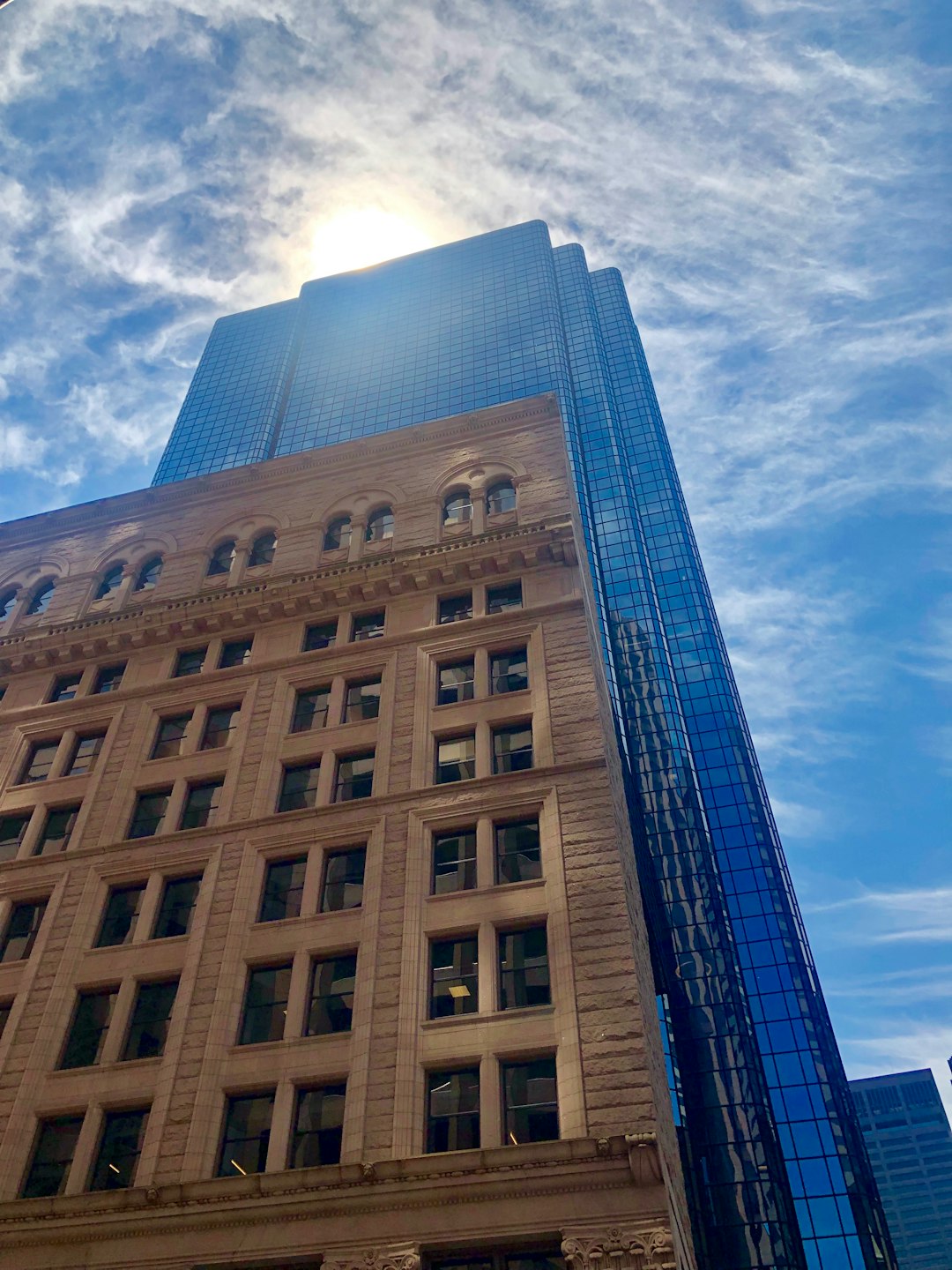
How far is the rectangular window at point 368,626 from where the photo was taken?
40.6 metres

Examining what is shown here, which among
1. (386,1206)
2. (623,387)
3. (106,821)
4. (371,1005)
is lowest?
(386,1206)

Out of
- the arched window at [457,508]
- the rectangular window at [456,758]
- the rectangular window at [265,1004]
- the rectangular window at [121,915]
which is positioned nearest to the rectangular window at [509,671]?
the rectangular window at [456,758]

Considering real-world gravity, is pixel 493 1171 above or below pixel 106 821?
below

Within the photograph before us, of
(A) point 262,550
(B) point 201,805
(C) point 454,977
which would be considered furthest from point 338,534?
(C) point 454,977

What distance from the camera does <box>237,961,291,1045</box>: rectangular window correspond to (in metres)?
28.6

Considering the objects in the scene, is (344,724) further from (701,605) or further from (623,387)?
(623,387)

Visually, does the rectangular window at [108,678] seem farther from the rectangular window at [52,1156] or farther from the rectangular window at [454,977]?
the rectangular window at [454,977]

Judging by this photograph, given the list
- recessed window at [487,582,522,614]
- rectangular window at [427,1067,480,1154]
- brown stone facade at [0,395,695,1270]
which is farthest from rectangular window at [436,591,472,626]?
rectangular window at [427,1067,480,1154]

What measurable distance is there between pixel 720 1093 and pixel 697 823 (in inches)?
1075

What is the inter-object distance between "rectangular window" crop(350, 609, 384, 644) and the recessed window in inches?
177

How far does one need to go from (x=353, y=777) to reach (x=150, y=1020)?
9836 millimetres

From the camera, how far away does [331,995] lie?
28.8 m

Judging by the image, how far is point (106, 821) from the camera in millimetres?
35812

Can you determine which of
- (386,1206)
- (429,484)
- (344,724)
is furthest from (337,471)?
(386,1206)
